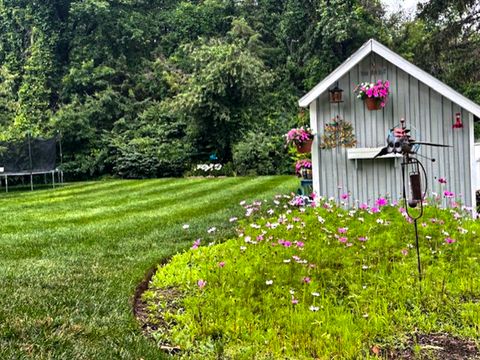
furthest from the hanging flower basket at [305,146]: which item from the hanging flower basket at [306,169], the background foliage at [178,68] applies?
the background foliage at [178,68]

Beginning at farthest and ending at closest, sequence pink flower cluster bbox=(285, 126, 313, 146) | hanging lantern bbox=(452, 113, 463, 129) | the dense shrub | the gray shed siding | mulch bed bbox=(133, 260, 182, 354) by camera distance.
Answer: the dense shrub
pink flower cluster bbox=(285, 126, 313, 146)
the gray shed siding
hanging lantern bbox=(452, 113, 463, 129)
mulch bed bbox=(133, 260, 182, 354)

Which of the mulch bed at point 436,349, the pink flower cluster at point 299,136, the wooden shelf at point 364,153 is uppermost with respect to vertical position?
the pink flower cluster at point 299,136

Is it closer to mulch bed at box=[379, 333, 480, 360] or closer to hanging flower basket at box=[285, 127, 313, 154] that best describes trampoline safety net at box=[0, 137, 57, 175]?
hanging flower basket at box=[285, 127, 313, 154]

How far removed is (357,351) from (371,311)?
0.52m

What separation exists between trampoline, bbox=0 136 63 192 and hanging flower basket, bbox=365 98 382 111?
9.02 meters

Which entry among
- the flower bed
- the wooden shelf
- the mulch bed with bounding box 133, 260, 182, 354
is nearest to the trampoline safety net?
the wooden shelf

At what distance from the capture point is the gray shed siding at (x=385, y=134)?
5.85 m

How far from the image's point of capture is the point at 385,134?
6.01 meters

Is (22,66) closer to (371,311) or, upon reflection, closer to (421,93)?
(421,93)

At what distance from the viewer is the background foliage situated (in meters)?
15.1

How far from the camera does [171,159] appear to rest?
15.3 m

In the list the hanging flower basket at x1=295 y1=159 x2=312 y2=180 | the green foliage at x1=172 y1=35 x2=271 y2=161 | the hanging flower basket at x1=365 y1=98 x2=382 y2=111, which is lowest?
the hanging flower basket at x1=295 y1=159 x2=312 y2=180

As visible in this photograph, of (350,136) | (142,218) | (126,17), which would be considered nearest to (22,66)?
(126,17)

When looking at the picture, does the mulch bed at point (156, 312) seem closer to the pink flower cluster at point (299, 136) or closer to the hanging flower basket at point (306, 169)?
the pink flower cluster at point (299, 136)
